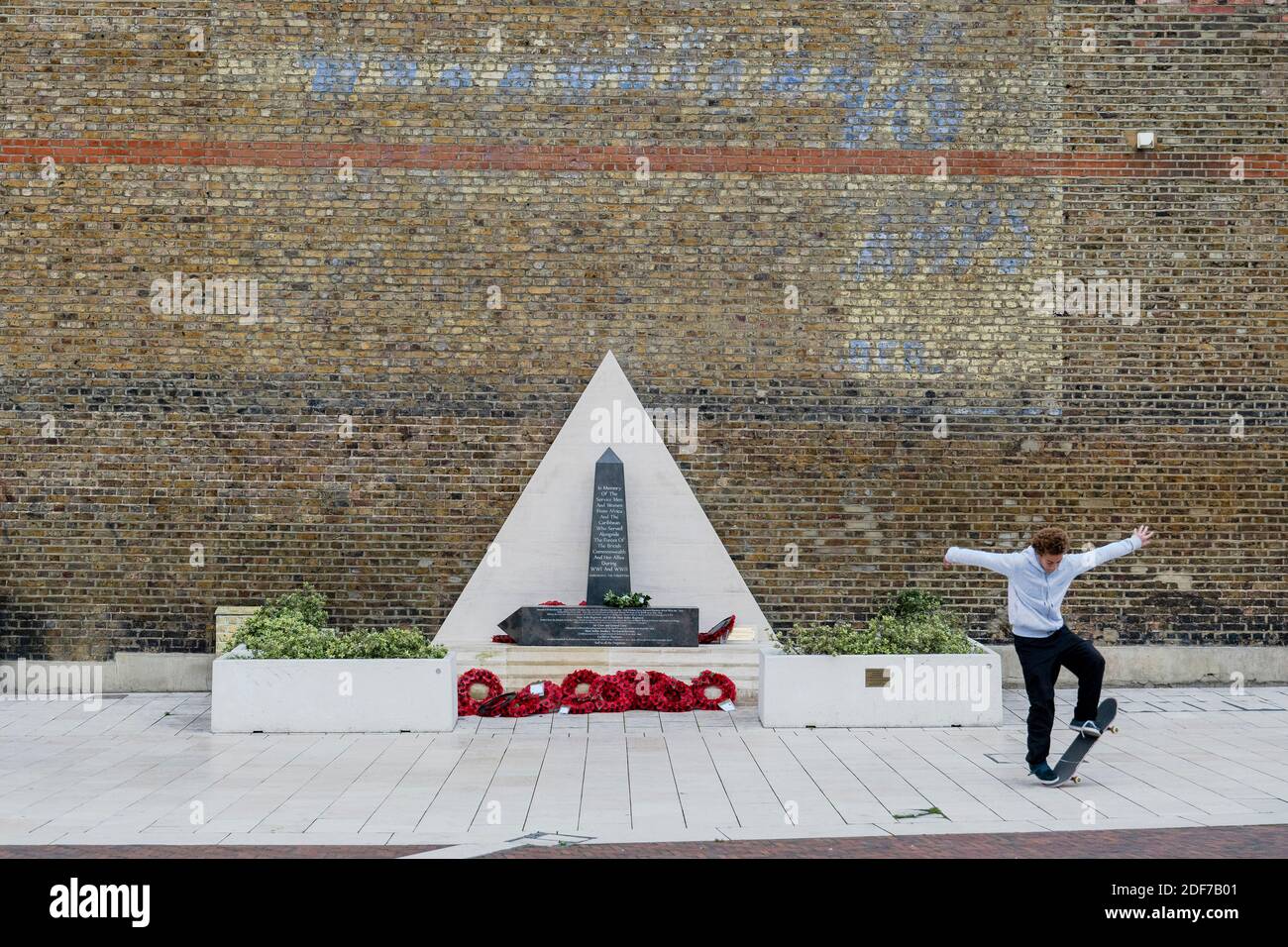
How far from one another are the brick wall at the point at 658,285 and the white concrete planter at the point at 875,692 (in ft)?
6.13

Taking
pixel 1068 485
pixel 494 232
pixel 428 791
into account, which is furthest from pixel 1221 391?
pixel 428 791

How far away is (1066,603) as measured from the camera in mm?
12523

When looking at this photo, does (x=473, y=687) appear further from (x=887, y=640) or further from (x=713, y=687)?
(x=887, y=640)

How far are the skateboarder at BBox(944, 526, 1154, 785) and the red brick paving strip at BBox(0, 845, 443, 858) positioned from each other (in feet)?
13.0

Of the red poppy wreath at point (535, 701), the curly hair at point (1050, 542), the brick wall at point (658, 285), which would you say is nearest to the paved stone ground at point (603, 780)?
the red poppy wreath at point (535, 701)

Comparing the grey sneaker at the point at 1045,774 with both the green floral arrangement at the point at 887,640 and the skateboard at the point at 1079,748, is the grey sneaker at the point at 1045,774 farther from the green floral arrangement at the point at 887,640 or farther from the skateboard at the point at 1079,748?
the green floral arrangement at the point at 887,640

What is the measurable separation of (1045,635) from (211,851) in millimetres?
5237

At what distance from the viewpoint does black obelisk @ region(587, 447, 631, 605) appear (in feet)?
39.5

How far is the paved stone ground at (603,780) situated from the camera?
7449 millimetres

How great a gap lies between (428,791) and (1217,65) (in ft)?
33.2

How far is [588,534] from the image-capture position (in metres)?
12.5

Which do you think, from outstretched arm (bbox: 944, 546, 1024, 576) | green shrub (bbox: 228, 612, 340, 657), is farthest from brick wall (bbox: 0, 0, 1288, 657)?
outstretched arm (bbox: 944, 546, 1024, 576)

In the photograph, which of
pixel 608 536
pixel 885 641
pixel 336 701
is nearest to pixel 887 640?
pixel 885 641

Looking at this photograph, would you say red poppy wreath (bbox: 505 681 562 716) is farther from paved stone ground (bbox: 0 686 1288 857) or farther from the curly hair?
the curly hair
